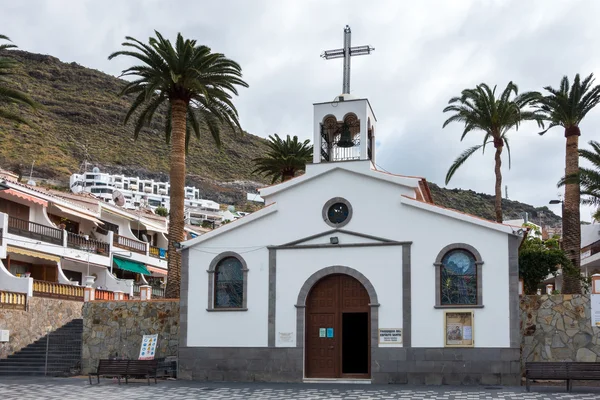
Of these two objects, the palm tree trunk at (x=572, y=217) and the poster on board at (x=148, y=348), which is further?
the palm tree trunk at (x=572, y=217)

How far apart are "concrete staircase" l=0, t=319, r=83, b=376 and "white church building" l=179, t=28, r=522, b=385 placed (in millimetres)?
5625

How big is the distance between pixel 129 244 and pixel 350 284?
2745cm

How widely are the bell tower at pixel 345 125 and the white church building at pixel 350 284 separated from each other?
5 cm

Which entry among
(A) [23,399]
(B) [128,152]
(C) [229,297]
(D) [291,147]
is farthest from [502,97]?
(B) [128,152]

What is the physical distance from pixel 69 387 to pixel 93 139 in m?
115

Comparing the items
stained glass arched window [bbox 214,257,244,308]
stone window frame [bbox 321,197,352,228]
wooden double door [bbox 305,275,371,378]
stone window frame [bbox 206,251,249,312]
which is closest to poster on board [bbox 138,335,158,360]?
stone window frame [bbox 206,251,249,312]

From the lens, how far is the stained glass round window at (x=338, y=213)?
26.1 m

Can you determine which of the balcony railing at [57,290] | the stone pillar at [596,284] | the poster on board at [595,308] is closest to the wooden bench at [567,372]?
the poster on board at [595,308]

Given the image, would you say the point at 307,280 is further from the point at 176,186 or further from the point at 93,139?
the point at 93,139

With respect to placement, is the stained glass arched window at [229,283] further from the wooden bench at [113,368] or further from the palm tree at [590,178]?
the palm tree at [590,178]

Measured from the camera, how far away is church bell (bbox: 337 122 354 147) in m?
27.4

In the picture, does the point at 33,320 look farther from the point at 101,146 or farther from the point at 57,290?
the point at 101,146

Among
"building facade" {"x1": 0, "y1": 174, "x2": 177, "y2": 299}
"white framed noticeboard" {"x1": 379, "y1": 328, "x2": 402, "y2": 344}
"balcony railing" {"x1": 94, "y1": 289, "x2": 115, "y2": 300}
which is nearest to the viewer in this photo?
"white framed noticeboard" {"x1": 379, "y1": 328, "x2": 402, "y2": 344}

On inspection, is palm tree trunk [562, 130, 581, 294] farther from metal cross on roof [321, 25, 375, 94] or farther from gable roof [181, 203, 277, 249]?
gable roof [181, 203, 277, 249]
